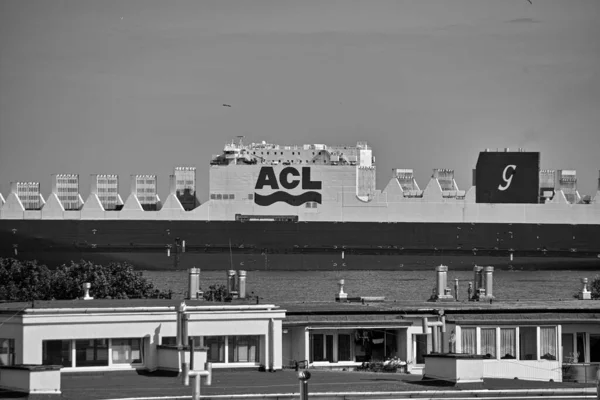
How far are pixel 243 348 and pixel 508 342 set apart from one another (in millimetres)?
3622

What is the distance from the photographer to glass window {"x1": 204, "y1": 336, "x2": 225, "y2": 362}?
13.9m

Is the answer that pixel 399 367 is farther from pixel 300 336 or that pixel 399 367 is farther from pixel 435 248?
pixel 435 248

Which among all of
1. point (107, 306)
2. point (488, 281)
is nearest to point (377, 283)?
point (488, 281)

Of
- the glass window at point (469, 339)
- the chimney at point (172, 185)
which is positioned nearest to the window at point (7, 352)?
the glass window at point (469, 339)

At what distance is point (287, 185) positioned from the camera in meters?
82.1

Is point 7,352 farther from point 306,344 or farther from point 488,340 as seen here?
point 488,340

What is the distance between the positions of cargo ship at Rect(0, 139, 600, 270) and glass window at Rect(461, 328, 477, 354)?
60190 mm

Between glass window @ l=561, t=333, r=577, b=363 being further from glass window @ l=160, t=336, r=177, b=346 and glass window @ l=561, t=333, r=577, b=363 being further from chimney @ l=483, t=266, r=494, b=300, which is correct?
chimney @ l=483, t=266, r=494, b=300

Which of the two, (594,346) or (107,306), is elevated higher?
(107,306)

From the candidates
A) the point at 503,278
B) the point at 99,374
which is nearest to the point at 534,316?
the point at 99,374

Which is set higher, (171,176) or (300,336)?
(171,176)

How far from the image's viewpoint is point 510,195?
84.1 metres

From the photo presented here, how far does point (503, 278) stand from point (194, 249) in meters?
18.8

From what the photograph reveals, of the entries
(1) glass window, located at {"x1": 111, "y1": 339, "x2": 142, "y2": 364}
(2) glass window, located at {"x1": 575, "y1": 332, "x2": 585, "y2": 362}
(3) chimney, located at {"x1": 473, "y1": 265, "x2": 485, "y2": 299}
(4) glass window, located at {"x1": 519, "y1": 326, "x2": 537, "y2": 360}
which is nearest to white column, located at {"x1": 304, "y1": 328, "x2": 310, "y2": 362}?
(4) glass window, located at {"x1": 519, "y1": 326, "x2": 537, "y2": 360}
